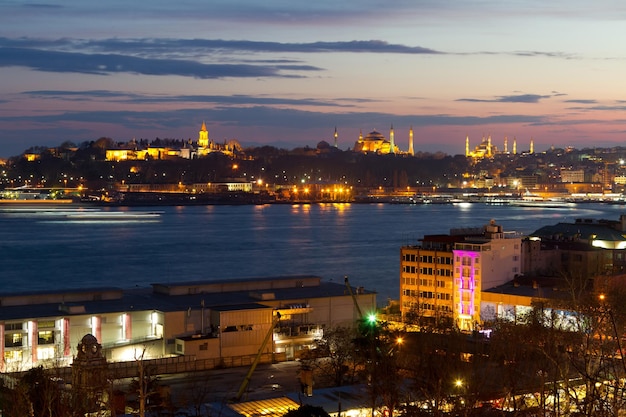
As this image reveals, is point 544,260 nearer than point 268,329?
No

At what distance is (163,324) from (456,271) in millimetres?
3295

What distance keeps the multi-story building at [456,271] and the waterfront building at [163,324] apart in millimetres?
1583

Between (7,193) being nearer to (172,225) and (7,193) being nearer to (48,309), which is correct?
(172,225)

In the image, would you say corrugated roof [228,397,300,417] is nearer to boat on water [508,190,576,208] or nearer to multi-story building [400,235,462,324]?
multi-story building [400,235,462,324]

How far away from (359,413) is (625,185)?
215 ft

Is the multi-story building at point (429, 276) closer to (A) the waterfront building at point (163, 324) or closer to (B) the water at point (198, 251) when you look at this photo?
(B) the water at point (198, 251)

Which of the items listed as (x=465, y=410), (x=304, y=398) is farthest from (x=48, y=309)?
(x=465, y=410)

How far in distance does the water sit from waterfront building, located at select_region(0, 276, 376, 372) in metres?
3.36

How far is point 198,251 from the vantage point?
18391 mm

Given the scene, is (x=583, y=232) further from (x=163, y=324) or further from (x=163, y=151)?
(x=163, y=151)

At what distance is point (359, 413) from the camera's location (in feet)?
14.9

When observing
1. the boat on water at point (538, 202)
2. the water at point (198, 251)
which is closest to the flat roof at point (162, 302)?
the water at point (198, 251)

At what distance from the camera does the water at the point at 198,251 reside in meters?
14.0

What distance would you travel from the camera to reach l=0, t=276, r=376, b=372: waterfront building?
22.1ft
